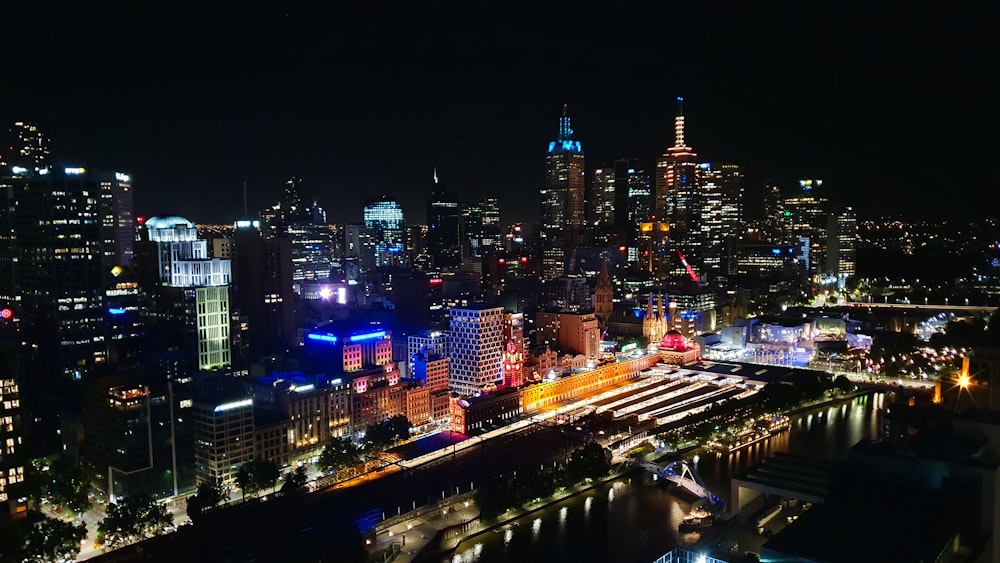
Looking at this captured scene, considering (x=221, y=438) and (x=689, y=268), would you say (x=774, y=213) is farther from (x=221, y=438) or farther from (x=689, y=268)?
(x=221, y=438)

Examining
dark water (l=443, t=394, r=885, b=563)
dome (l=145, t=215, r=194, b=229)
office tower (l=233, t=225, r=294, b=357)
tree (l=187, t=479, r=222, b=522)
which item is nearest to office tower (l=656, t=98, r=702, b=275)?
office tower (l=233, t=225, r=294, b=357)

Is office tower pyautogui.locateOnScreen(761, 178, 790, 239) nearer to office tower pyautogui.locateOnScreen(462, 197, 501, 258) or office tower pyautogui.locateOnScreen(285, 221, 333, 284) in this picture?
office tower pyautogui.locateOnScreen(462, 197, 501, 258)

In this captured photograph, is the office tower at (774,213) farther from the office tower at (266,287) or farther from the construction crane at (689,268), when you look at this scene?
the office tower at (266,287)

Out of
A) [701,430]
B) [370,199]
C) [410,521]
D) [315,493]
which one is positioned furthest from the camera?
[370,199]

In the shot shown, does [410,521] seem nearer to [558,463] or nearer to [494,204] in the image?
[558,463]

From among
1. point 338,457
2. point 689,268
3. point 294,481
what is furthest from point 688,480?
point 689,268

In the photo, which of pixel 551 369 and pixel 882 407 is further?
pixel 551 369

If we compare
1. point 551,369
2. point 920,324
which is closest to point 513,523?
point 551,369
